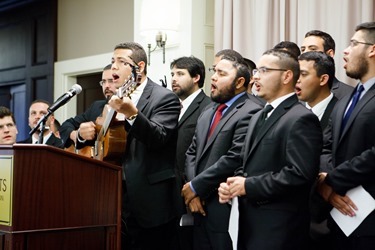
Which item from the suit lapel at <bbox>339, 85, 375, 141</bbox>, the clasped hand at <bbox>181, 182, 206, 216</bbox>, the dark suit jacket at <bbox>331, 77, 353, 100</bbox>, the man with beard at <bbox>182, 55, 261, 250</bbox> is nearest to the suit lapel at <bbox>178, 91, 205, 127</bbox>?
the man with beard at <bbox>182, 55, 261, 250</bbox>

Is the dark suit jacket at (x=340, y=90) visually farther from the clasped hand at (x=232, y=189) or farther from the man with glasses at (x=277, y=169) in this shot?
the clasped hand at (x=232, y=189)

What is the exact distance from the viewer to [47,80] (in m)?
7.33

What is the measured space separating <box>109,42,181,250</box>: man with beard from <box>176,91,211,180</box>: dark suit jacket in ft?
1.62

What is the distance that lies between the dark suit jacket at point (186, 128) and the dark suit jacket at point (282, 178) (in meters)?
1.14

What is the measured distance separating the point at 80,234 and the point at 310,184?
104 centimetres

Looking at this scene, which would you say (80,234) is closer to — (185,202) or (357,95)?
(185,202)

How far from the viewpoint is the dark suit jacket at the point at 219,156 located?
3172 millimetres

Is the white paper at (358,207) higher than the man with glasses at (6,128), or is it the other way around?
the man with glasses at (6,128)

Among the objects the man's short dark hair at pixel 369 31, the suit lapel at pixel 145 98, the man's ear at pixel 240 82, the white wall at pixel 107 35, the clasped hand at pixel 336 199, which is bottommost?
the clasped hand at pixel 336 199

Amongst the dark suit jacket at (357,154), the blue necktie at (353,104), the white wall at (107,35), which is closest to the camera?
the dark suit jacket at (357,154)

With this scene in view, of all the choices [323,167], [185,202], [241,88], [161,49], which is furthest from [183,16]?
[323,167]

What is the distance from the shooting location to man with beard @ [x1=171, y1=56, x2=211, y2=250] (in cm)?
385

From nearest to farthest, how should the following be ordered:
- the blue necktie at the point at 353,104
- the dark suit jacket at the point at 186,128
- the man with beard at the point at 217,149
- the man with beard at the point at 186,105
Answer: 1. the blue necktie at the point at 353,104
2. the man with beard at the point at 217,149
3. the man with beard at the point at 186,105
4. the dark suit jacket at the point at 186,128

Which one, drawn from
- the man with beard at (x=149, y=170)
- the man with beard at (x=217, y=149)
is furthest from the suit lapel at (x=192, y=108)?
the man with beard at (x=149, y=170)
